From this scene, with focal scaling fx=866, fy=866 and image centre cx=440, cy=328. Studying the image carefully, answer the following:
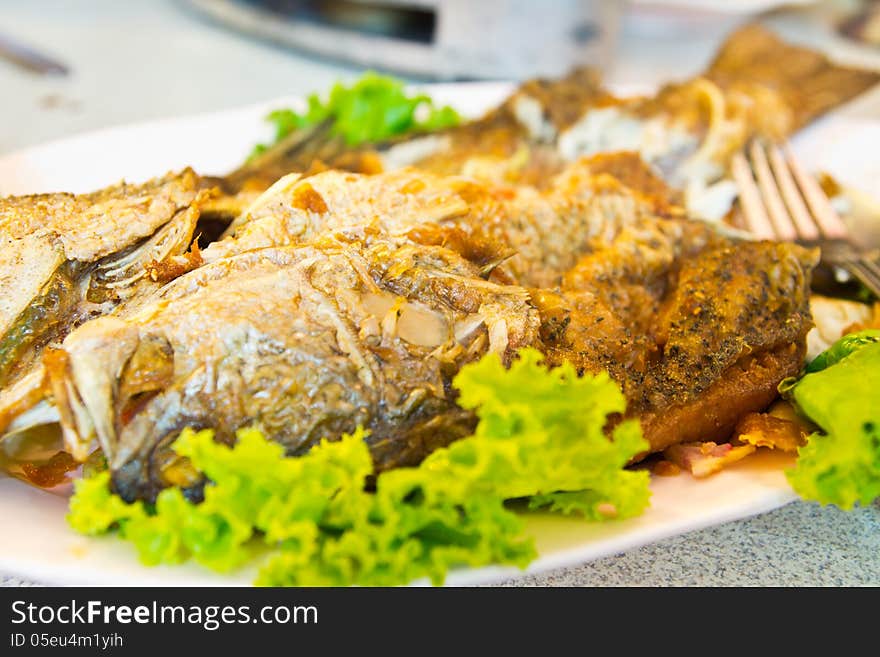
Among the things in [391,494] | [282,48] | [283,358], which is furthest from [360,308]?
[282,48]

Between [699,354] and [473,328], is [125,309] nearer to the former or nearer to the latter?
[473,328]

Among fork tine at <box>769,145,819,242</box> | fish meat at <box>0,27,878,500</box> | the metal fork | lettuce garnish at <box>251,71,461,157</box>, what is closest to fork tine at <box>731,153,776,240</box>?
the metal fork

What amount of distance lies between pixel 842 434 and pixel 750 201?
1807 millimetres

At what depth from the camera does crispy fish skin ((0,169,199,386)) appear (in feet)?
6.91

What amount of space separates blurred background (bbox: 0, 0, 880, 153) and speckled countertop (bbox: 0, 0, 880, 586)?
18mm

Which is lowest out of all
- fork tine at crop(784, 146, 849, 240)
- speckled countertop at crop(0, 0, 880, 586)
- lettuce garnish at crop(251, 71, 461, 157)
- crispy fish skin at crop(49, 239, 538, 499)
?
speckled countertop at crop(0, 0, 880, 586)

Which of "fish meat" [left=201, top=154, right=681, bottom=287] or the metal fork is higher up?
"fish meat" [left=201, top=154, right=681, bottom=287]

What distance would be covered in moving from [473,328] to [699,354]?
29.2 inches

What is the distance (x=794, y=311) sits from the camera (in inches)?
103

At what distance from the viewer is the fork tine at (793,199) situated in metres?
3.58

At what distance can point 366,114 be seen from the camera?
4.32m

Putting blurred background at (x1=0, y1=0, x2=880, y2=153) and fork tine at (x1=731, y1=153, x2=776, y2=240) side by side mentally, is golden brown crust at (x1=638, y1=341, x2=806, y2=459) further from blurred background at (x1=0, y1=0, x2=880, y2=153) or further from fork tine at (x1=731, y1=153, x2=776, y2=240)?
blurred background at (x1=0, y1=0, x2=880, y2=153)

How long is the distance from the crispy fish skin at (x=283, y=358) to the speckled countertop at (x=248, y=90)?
1.97 ft
